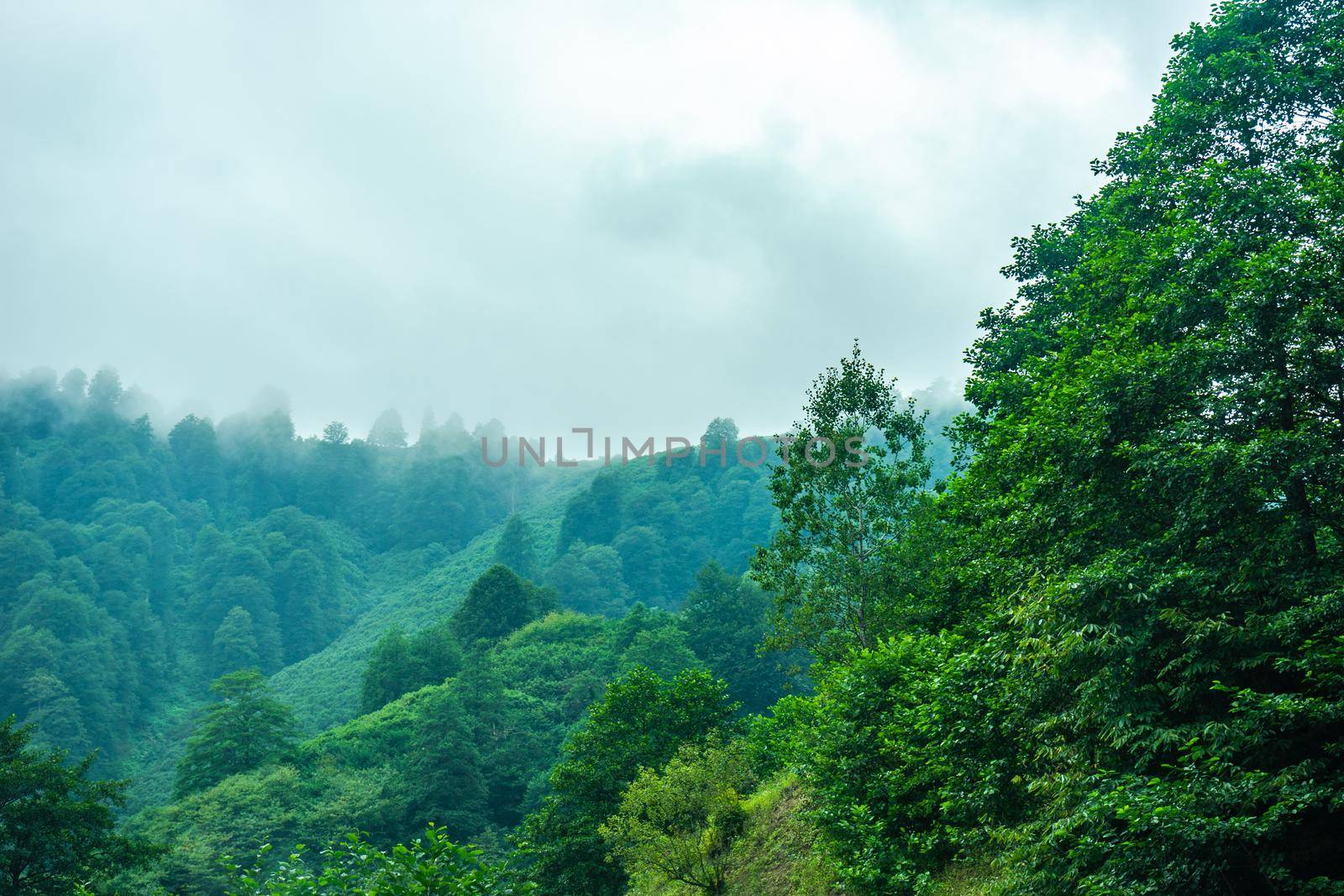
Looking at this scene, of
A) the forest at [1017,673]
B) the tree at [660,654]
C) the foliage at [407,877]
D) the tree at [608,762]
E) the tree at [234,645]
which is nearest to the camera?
the forest at [1017,673]

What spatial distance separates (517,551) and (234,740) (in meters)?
52.5

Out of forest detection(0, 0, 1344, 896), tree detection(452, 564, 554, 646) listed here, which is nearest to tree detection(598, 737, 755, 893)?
forest detection(0, 0, 1344, 896)

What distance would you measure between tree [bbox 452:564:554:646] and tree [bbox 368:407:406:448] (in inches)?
3587

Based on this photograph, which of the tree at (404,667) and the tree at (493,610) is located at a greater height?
the tree at (493,610)

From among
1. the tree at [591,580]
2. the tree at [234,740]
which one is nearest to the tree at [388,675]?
the tree at [234,740]

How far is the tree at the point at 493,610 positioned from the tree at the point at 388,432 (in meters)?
91.1

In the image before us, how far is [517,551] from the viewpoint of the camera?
103562 mm

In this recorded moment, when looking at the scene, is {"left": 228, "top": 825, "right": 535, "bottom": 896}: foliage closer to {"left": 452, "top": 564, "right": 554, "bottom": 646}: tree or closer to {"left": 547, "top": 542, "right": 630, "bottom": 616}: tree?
{"left": 452, "top": 564, "right": 554, "bottom": 646}: tree

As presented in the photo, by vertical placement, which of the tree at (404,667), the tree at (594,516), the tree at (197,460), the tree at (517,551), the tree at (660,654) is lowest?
the tree at (404,667)

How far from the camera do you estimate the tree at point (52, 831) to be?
26.4 metres

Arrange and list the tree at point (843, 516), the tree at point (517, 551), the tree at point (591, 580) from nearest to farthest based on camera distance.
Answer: the tree at point (843, 516) < the tree at point (591, 580) < the tree at point (517, 551)

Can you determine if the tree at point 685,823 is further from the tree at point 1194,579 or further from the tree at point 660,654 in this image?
the tree at point 660,654

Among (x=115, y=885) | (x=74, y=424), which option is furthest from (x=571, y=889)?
(x=74, y=424)

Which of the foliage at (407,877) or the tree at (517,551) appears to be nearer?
the foliage at (407,877)
